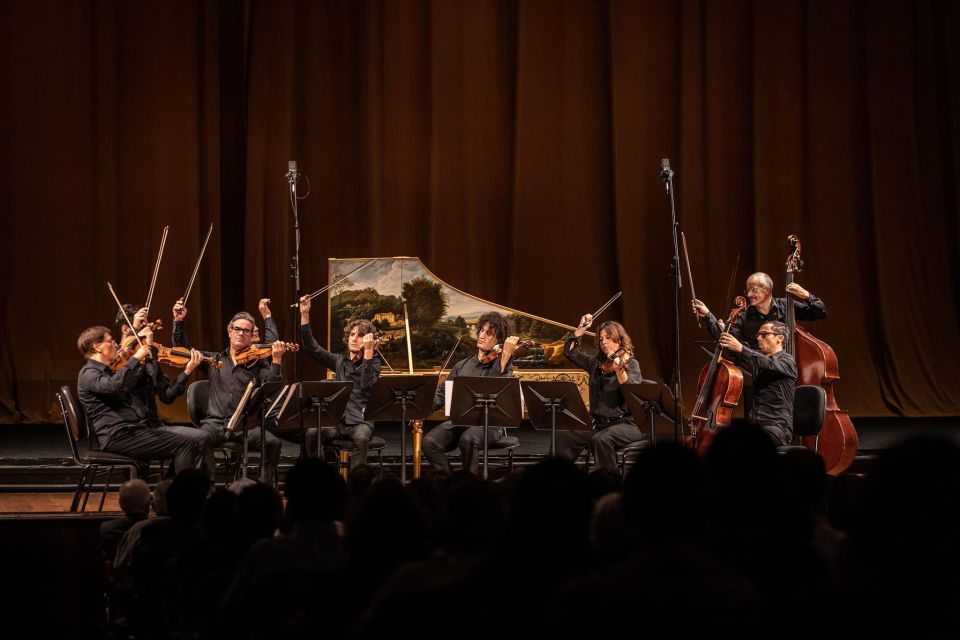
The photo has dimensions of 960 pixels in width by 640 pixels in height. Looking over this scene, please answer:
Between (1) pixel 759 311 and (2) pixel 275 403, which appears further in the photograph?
(1) pixel 759 311

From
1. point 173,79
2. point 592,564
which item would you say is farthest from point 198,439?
point 173,79

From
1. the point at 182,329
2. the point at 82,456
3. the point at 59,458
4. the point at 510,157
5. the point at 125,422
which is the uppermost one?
the point at 510,157

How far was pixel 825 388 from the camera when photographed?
6.47 m

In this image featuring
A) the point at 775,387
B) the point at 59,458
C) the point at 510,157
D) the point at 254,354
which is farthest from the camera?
the point at 510,157

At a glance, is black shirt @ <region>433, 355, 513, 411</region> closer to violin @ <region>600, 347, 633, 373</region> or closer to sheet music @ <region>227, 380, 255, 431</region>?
violin @ <region>600, 347, 633, 373</region>

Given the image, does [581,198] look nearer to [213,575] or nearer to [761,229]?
[761,229]

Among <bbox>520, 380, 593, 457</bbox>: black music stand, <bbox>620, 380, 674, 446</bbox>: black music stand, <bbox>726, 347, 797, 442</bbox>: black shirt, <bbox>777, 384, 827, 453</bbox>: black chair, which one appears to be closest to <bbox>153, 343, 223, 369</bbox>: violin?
<bbox>520, 380, 593, 457</bbox>: black music stand

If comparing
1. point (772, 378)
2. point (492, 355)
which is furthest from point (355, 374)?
point (772, 378)

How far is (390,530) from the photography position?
7.75ft

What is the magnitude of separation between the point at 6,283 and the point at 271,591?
26.9ft

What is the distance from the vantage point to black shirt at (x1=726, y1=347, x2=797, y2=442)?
6.18 m

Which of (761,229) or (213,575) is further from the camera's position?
(761,229)

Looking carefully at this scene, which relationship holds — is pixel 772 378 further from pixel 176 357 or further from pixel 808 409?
pixel 176 357

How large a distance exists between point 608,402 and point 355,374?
174 centimetres
